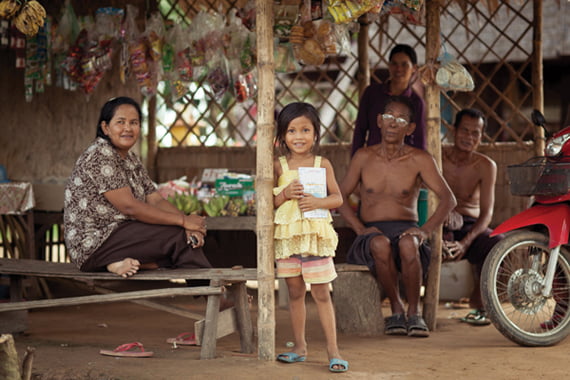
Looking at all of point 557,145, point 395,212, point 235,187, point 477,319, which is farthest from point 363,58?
point 557,145

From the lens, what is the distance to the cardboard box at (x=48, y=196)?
557 centimetres

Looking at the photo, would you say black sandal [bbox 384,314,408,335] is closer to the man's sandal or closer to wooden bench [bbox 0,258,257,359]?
the man's sandal

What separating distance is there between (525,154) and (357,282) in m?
2.60

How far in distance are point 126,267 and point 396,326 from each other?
1.62 m

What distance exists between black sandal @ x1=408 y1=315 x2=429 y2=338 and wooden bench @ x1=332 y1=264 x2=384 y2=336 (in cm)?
18

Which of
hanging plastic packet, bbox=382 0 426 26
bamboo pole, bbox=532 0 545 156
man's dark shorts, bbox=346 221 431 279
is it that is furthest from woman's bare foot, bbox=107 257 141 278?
bamboo pole, bbox=532 0 545 156

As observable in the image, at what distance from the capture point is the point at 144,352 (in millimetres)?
3385

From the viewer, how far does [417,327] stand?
13.1 feet

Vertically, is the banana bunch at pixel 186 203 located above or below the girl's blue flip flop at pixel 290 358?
above

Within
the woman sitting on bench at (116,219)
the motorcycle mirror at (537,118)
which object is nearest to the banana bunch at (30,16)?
the woman sitting on bench at (116,219)

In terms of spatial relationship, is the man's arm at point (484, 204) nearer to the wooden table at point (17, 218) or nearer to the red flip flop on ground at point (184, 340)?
the red flip flop on ground at point (184, 340)

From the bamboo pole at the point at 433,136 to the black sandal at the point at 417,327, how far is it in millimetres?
254

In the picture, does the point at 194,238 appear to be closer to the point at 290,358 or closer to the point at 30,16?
the point at 290,358

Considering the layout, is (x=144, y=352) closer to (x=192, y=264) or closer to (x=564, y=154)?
(x=192, y=264)
